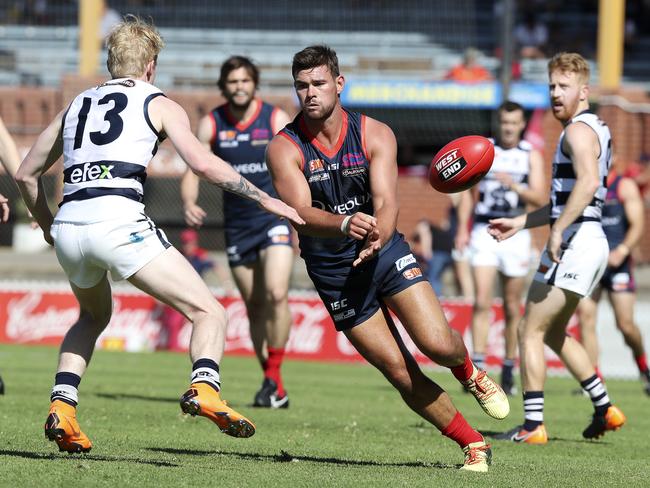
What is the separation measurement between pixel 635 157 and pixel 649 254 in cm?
190

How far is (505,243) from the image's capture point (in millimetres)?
11578

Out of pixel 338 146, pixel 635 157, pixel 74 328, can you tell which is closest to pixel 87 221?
pixel 74 328

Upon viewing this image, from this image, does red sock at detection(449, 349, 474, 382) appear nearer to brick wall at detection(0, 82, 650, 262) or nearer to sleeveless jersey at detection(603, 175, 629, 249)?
sleeveless jersey at detection(603, 175, 629, 249)

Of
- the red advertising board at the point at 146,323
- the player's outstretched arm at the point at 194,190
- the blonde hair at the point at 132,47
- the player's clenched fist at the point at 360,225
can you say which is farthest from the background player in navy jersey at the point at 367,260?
the red advertising board at the point at 146,323

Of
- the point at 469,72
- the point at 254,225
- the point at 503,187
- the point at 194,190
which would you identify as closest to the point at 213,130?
the point at 194,190

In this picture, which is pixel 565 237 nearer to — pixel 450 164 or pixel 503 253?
pixel 450 164

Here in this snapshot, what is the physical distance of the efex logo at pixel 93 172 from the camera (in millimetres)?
5879

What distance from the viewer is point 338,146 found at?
6340mm

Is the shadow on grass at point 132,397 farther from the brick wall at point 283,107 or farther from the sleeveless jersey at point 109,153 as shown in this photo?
the brick wall at point 283,107

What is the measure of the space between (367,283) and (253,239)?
3.67 meters

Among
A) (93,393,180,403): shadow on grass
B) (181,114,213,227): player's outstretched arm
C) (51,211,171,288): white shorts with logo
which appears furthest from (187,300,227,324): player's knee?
(93,393,180,403): shadow on grass

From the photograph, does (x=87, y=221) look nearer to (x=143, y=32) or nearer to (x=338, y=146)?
(x=143, y=32)

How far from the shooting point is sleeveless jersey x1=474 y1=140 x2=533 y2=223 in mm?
11430

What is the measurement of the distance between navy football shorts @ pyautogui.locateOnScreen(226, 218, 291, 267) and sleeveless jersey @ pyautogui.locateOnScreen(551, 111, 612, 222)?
2581 millimetres
